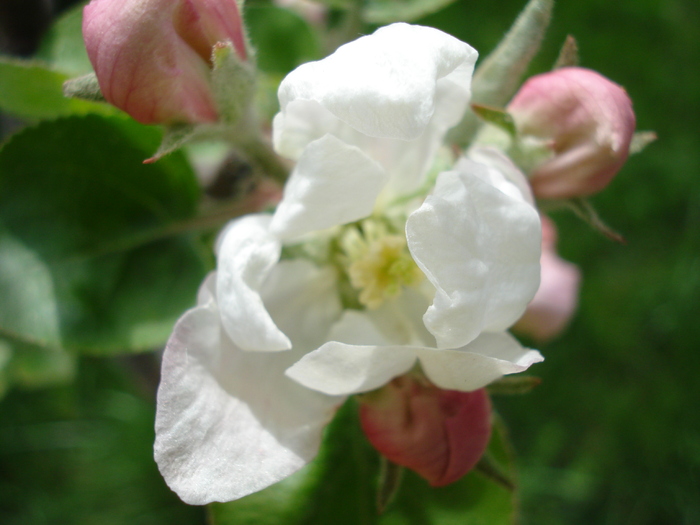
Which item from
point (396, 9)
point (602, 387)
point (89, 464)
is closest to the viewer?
point (396, 9)

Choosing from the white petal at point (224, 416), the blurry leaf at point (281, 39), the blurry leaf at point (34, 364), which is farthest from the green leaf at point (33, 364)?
the white petal at point (224, 416)

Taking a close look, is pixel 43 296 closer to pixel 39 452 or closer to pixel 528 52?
pixel 528 52

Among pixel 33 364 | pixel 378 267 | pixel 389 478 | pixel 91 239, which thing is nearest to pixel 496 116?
pixel 378 267

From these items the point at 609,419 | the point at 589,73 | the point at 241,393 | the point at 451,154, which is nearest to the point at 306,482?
the point at 241,393

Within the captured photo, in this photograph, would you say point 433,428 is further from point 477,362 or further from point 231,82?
point 231,82

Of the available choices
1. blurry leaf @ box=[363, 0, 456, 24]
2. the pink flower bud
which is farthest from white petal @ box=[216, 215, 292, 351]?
blurry leaf @ box=[363, 0, 456, 24]

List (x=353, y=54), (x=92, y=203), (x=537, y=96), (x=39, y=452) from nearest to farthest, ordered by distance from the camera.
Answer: (x=353, y=54), (x=537, y=96), (x=92, y=203), (x=39, y=452)

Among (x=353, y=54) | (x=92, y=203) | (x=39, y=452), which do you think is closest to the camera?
(x=353, y=54)

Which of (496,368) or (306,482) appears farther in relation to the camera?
(306,482)
